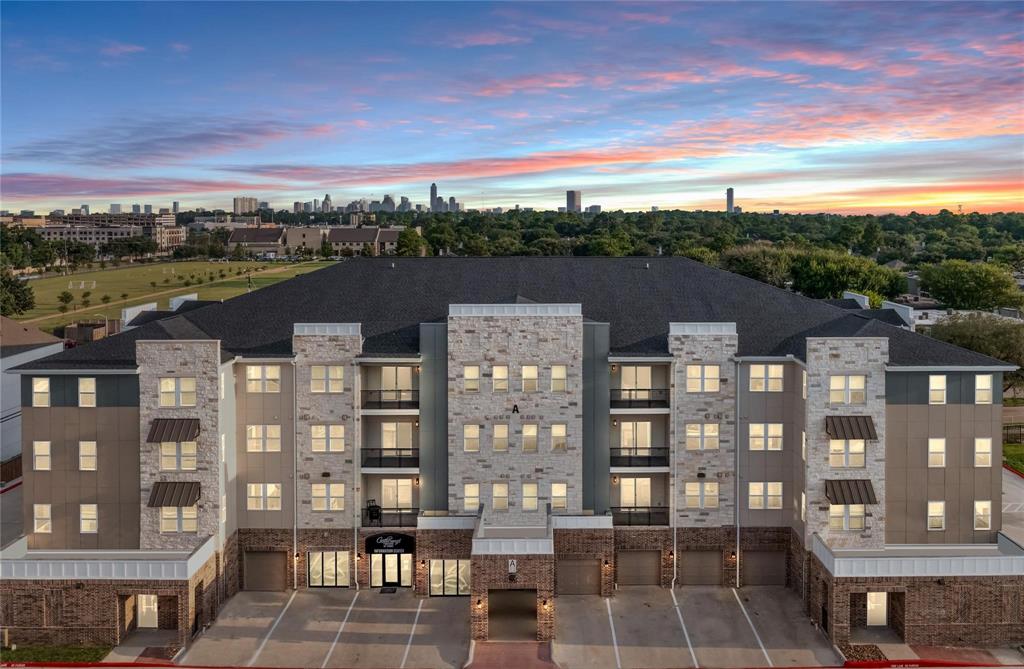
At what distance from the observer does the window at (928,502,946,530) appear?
38438 mm

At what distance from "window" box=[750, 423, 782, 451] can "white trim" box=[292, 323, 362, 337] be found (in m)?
20.8

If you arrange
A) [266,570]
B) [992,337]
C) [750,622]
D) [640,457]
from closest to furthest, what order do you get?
[750,622], [266,570], [640,457], [992,337]

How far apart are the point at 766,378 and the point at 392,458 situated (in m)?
19.6

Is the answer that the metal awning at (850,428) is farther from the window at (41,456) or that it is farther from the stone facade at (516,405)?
the window at (41,456)

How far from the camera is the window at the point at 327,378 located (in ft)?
132

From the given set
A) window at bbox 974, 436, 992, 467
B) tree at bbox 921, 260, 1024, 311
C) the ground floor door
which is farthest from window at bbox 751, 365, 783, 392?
tree at bbox 921, 260, 1024, 311

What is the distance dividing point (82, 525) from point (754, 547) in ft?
109

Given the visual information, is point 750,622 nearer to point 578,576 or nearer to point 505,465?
point 578,576

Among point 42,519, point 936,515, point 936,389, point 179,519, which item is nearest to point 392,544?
point 179,519

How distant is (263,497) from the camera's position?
4044 cm

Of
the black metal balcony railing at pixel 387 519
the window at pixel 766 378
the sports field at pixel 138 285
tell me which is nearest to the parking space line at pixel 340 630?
the black metal balcony railing at pixel 387 519

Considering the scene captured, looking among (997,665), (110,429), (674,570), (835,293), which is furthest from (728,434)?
(835,293)

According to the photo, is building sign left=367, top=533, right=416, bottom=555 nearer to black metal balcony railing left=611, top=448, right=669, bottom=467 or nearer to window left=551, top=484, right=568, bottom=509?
window left=551, top=484, right=568, bottom=509

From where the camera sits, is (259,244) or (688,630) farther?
(259,244)
